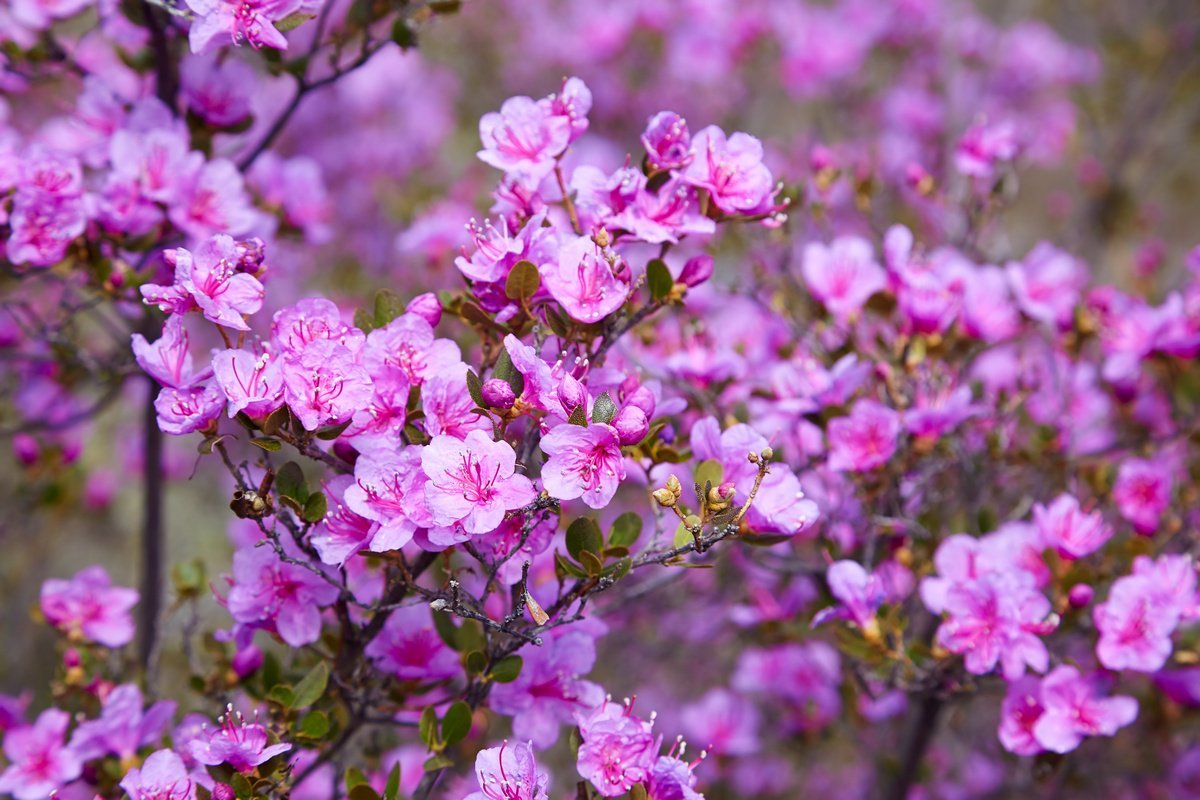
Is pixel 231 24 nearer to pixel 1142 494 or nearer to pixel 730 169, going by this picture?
pixel 730 169

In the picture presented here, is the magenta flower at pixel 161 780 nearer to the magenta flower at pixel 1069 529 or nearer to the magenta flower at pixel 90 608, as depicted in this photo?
the magenta flower at pixel 90 608

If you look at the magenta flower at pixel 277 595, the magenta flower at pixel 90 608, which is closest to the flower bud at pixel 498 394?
the magenta flower at pixel 277 595

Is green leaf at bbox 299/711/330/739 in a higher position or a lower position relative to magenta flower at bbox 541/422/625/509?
lower

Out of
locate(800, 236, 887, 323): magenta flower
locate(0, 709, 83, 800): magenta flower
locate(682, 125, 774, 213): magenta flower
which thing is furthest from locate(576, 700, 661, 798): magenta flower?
locate(800, 236, 887, 323): magenta flower

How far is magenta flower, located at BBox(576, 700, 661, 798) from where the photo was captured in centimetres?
154

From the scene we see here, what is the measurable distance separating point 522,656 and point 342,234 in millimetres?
3750

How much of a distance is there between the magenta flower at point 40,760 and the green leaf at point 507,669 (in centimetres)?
85

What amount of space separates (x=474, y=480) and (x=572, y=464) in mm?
141

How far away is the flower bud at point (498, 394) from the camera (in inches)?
56.4

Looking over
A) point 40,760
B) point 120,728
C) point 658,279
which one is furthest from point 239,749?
point 658,279

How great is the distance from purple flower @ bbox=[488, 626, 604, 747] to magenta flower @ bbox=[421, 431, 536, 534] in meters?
0.43

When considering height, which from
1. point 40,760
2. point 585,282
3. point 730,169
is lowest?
point 40,760

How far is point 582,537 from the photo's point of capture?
5.14 ft

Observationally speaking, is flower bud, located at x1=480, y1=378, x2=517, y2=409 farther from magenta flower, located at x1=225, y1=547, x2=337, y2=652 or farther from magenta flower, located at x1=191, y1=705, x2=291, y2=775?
magenta flower, located at x1=191, y1=705, x2=291, y2=775
